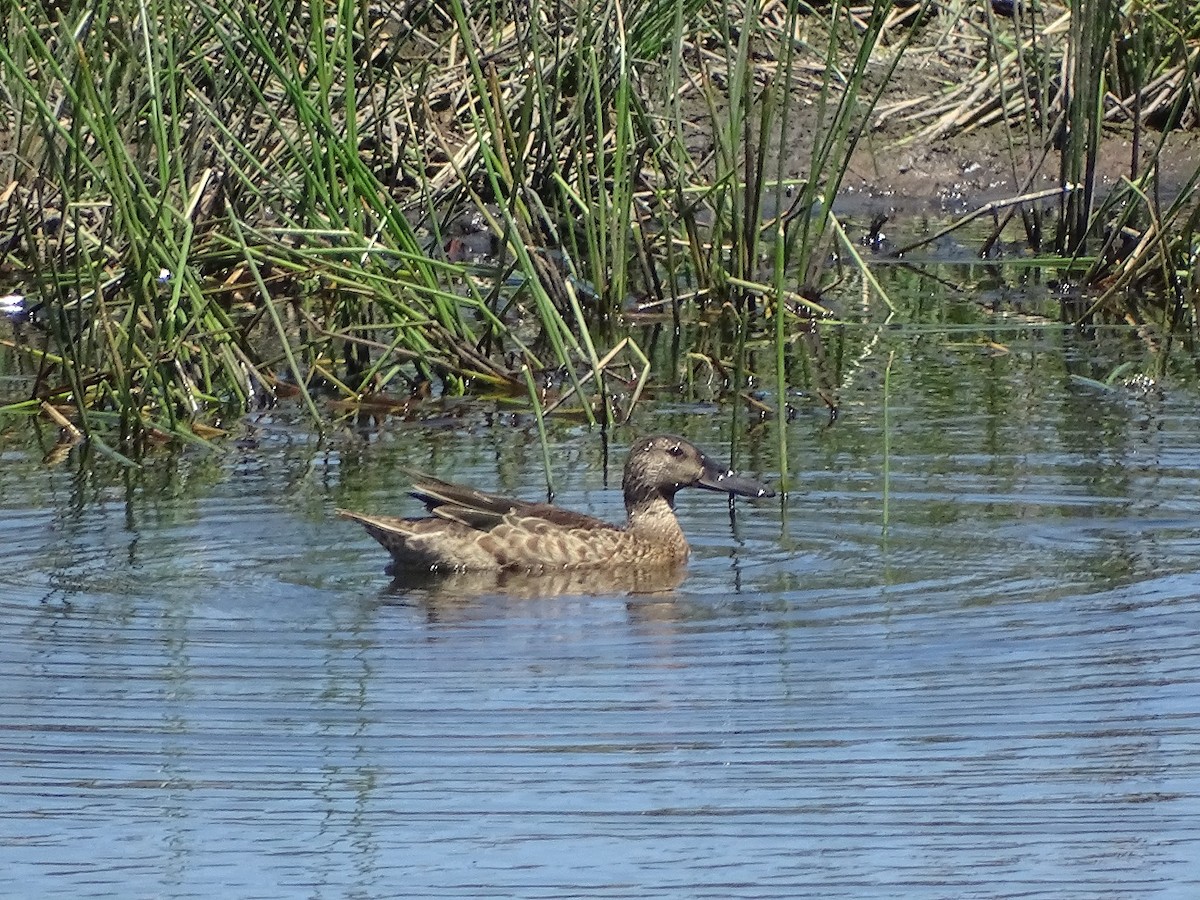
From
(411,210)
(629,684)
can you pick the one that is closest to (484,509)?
(629,684)

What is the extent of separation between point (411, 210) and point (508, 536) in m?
6.67

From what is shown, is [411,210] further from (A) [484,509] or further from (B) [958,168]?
(A) [484,509]

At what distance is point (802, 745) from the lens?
5004 millimetres

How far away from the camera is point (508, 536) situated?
7.11 m

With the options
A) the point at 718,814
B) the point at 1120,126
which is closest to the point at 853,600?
the point at 718,814

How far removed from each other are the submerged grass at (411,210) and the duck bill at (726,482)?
0.26 meters

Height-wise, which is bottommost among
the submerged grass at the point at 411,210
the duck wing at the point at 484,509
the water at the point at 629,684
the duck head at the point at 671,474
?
the water at the point at 629,684

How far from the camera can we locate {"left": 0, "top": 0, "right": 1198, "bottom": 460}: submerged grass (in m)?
8.26

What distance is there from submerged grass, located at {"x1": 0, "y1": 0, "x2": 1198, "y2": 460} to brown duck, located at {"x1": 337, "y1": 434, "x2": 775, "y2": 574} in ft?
1.13

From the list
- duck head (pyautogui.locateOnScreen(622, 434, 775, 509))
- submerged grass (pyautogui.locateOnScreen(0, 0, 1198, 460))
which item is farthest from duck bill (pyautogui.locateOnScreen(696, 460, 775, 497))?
submerged grass (pyautogui.locateOnScreen(0, 0, 1198, 460))

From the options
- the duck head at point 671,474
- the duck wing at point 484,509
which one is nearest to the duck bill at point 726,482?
the duck head at point 671,474

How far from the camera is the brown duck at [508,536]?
23.2ft

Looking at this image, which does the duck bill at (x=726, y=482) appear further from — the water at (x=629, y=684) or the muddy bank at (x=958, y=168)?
the muddy bank at (x=958, y=168)

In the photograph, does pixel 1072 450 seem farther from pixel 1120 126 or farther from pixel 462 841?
pixel 1120 126
